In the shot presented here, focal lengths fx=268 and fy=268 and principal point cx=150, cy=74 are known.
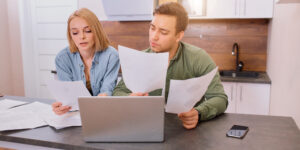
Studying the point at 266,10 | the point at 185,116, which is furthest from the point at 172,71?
the point at 266,10

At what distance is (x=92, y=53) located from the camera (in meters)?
1.80

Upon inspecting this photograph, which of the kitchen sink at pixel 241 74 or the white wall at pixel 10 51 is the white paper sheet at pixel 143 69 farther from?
the white wall at pixel 10 51

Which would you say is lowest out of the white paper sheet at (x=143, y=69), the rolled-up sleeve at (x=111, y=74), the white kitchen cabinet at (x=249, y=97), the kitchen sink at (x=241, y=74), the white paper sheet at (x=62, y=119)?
the white kitchen cabinet at (x=249, y=97)

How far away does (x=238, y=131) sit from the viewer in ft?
3.49

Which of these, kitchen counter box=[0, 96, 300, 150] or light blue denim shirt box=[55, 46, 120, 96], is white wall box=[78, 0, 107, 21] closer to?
light blue denim shirt box=[55, 46, 120, 96]

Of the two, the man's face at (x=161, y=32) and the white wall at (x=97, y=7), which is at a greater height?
the white wall at (x=97, y=7)

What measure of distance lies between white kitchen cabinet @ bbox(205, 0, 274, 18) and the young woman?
4.81ft

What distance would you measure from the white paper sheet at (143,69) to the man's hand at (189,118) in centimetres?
16

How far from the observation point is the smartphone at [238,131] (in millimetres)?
1022

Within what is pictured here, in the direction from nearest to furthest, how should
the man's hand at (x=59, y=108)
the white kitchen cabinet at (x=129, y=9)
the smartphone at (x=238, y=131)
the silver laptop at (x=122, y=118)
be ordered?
the silver laptop at (x=122, y=118) → the smartphone at (x=238, y=131) → the man's hand at (x=59, y=108) → the white kitchen cabinet at (x=129, y=9)

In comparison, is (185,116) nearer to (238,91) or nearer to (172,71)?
(172,71)

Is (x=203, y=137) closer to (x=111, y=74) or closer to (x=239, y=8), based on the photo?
(x=111, y=74)

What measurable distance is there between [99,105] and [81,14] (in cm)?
85

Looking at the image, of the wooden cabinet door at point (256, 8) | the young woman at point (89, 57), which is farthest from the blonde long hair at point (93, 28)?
the wooden cabinet door at point (256, 8)
